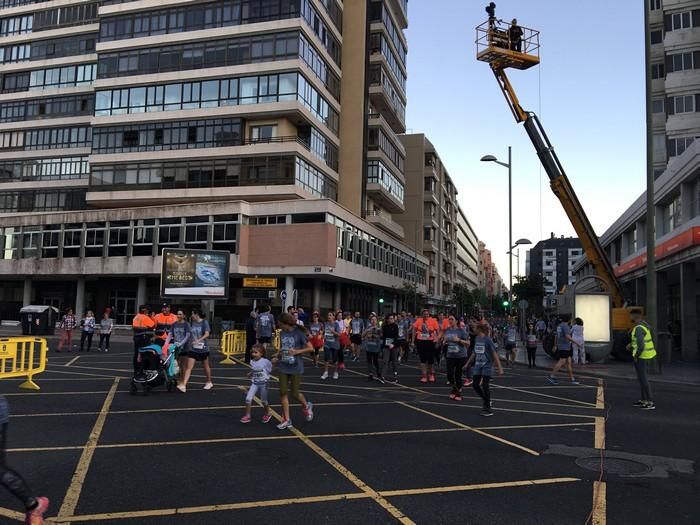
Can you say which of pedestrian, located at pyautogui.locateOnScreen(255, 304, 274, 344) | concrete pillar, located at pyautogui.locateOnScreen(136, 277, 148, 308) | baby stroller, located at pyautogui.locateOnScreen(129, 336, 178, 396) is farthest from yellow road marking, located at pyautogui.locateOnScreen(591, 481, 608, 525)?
concrete pillar, located at pyautogui.locateOnScreen(136, 277, 148, 308)

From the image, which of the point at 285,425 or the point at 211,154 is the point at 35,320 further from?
the point at 285,425

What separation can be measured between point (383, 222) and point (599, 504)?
44.8m

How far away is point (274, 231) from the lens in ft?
119

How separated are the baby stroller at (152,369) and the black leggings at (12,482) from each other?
703 centimetres

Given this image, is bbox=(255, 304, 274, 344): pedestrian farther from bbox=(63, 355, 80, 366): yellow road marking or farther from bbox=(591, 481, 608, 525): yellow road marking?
bbox=(591, 481, 608, 525): yellow road marking

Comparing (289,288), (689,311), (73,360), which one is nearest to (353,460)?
(73,360)

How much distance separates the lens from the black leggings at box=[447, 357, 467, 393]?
11.2 meters

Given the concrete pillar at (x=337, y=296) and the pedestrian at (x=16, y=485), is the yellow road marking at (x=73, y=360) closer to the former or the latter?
the pedestrian at (x=16, y=485)

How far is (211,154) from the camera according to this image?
131 feet

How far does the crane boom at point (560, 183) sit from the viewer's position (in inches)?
888

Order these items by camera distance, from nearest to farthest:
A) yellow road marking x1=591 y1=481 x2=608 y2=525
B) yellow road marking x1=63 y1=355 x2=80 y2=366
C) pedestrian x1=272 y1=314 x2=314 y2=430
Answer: yellow road marking x1=591 y1=481 x2=608 y2=525, pedestrian x1=272 y1=314 x2=314 y2=430, yellow road marking x1=63 y1=355 x2=80 y2=366

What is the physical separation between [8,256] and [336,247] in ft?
91.6

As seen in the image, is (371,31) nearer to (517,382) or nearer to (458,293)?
(458,293)

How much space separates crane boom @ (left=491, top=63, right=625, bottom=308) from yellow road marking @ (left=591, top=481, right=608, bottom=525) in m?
18.7
